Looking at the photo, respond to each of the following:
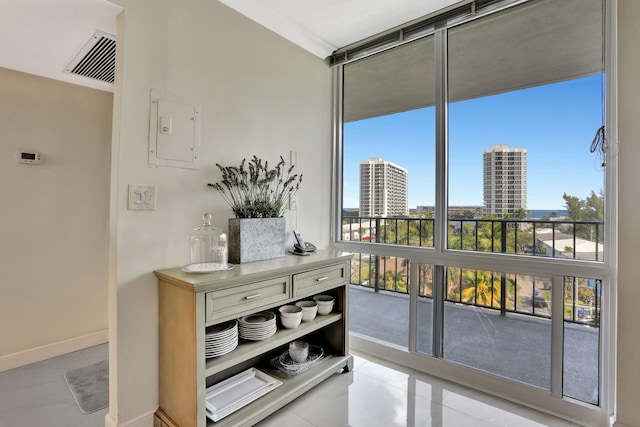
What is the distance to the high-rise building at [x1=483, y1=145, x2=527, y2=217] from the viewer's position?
1.97m

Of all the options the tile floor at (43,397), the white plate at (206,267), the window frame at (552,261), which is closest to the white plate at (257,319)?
the white plate at (206,267)

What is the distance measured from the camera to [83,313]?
8.68 ft

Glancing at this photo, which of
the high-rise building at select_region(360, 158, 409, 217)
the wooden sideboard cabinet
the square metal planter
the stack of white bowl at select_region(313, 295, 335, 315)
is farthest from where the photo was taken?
the high-rise building at select_region(360, 158, 409, 217)

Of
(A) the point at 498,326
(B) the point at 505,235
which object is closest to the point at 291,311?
(A) the point at 498,326

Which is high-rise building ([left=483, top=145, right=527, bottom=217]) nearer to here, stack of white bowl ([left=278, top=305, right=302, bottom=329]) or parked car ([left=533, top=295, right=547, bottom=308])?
parked car ([left=533, top=295, right=547, bottom=308])

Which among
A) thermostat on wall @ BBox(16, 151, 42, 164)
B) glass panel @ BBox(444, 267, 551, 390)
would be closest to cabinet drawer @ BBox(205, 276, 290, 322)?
glass panel @ BBox(444, 267, 551, 390)

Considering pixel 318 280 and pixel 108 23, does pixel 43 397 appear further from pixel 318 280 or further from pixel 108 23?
pixel 108 23

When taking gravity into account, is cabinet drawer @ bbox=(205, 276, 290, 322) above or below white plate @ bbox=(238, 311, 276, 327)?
above

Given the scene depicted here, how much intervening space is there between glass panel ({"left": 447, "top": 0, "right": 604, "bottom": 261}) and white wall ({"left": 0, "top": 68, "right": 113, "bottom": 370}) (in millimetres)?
2962

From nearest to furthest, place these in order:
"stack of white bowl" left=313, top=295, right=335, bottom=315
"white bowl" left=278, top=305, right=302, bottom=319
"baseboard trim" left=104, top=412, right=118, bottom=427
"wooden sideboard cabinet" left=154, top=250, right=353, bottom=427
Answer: "wooden sideboard cabinet" left=154, top=250, right=353, bottom=427 → "baseboard trim" left=104, top=412, right=118, bottom=427 → "white bowl" left=278, top=305, right=302, bottom=319 → "stack of white bowl" left=313, top=295, right=335, bottom=315

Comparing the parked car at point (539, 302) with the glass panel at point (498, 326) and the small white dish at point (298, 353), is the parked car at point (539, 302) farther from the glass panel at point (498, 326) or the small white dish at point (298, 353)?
the small white dish at point (298, 353)

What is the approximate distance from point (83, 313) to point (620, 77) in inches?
158

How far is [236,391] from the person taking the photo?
1.80 metres

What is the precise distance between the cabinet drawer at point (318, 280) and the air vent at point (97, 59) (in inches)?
71.7
